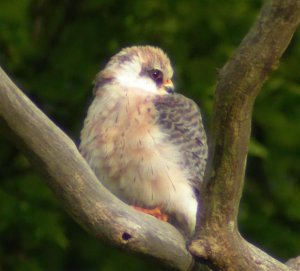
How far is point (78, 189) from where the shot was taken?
16.0 feet

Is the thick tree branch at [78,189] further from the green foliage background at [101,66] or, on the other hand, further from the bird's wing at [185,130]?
the green foliage background at [101,66]

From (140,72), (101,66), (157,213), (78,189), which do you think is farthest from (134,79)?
(101,66)

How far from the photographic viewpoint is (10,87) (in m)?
4.71

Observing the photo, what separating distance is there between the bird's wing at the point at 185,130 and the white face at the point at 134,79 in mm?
166

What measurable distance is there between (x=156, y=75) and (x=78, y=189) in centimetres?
193

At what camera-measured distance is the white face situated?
6546 millimetres

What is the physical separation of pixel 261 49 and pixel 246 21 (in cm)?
445

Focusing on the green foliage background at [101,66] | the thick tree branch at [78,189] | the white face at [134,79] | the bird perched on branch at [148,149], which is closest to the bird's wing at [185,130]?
the bird perched on branch at [148,149]

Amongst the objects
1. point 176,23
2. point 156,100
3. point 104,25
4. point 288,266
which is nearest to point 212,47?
point 176,23

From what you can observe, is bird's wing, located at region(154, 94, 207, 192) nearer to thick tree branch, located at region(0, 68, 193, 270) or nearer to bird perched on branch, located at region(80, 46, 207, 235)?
bird perched on branch, located at region(80, 46, 207, 235)

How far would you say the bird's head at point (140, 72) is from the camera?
6.57 meters

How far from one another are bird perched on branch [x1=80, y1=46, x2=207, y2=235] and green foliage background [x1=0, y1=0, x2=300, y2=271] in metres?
1.79

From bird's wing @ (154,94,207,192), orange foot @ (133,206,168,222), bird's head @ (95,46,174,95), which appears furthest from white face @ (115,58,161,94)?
orange foot @ (133,206,168,222)

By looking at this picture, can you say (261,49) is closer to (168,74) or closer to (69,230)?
(168,74)
